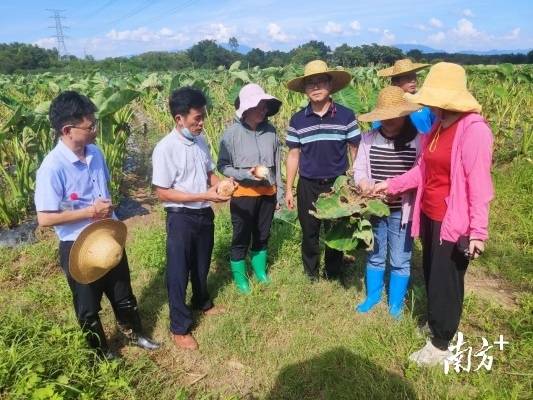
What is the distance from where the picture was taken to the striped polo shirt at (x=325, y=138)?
3203 mm

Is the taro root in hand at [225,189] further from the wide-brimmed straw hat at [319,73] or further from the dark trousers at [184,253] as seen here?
the wide-brimmed straw hat at [319,73]

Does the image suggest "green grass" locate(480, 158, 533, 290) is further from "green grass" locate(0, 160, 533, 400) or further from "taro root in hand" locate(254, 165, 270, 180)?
"taro root in hand" locate(254, 165, 270, 180)

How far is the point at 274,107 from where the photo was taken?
339 centimetres

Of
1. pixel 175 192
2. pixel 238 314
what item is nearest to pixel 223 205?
pixel 238 314

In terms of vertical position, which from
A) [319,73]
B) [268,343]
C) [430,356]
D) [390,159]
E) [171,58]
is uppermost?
[171,58]

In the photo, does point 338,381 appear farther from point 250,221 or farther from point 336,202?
point 250,221

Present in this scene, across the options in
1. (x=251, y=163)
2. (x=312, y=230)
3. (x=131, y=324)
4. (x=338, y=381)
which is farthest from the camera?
(x=312, y=230)

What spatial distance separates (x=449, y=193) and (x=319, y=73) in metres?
1.36

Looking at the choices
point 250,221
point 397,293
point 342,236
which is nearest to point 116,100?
point 250,221

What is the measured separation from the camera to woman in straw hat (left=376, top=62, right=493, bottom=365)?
2.13 m

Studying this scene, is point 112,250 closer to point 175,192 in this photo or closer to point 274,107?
point 175,192

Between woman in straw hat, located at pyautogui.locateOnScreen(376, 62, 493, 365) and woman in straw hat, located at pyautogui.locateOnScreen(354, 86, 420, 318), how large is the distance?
23 centimetres

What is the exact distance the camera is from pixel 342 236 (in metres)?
3.09

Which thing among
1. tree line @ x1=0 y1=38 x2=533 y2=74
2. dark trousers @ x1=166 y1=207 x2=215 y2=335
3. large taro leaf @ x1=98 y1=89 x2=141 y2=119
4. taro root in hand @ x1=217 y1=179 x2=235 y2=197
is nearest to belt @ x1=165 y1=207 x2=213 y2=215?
dark trousers @ x1=166 y1=207 x2=215 y2=335
